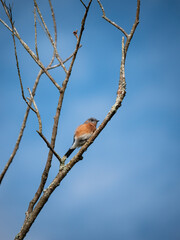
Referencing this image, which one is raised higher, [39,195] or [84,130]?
[84,130]

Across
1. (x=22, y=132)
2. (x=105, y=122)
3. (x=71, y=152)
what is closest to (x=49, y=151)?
(x=105, y=122)

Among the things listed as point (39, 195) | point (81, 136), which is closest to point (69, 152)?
point (81, 136)

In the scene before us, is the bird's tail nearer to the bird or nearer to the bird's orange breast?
the bird

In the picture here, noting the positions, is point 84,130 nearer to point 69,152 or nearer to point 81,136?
point 81,136

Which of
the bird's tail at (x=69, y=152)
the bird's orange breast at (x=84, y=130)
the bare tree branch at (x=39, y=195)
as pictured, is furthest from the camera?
the bird's orange breast at (x=84, y=130)

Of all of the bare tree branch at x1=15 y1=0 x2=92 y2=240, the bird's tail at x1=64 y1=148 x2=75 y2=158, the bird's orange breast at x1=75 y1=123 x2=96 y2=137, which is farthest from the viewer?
the bird's orange breast at x1=75 y1=123 x2=96 y2=137

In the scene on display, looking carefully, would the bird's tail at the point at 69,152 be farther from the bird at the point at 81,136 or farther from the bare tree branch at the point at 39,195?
the bare tree branch at the point at 39,195

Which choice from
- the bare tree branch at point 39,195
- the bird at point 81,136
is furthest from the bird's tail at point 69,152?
the bare tree branch at point 39,195

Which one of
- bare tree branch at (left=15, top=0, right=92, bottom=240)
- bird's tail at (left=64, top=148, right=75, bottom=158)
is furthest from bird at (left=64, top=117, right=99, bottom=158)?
bare tree branch at (left=15, top=0, right=92, bottom=240)

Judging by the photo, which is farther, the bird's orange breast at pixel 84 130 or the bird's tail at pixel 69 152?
the bird's orange breast at pixel 84 130

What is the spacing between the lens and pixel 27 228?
2922mm

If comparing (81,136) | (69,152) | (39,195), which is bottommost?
(39,195)

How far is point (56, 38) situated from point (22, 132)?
4.69 ft

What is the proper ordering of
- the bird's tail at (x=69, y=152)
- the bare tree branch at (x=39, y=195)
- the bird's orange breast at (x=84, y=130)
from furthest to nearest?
the bird's orange breast at (x=84, y=130), the bird's tail at (x=69, y=152), the bare tree branch at (x=39, y=195)
